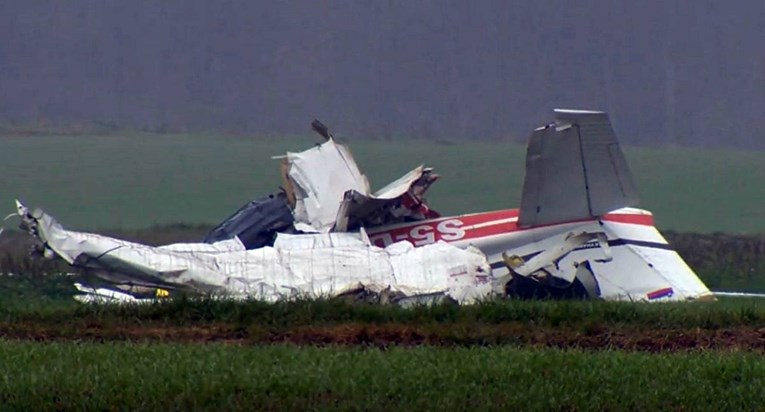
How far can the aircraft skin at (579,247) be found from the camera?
12.9 metres

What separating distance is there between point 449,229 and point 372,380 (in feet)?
18.3

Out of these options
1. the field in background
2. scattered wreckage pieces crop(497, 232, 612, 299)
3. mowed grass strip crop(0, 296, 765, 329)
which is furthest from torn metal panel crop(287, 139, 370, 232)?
the field in background

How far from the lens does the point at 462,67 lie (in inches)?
929

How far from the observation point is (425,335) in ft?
29.1

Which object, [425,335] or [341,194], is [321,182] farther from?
[425,335]

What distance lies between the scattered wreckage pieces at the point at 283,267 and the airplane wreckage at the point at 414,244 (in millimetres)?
11

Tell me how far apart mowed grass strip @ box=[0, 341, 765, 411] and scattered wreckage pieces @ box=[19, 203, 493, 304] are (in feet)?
11.0

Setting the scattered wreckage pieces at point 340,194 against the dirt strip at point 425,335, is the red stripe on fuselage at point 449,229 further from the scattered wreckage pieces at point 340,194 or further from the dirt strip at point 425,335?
the dirt strip at point 425,335

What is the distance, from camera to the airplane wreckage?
465 inches

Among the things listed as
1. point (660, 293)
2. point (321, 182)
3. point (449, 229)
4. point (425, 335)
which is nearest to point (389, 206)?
point (449, 229)

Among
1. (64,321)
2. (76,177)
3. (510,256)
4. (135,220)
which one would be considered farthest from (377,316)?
(76,177)

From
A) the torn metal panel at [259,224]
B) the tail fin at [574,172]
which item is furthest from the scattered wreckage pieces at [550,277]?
the torn metal panel at [259,224]

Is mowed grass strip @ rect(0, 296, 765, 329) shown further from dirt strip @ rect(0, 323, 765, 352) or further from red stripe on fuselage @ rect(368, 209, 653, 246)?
red stripe on fuselage @ rect(368, 209, 653, 246)

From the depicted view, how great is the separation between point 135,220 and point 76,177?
2.09 metres
